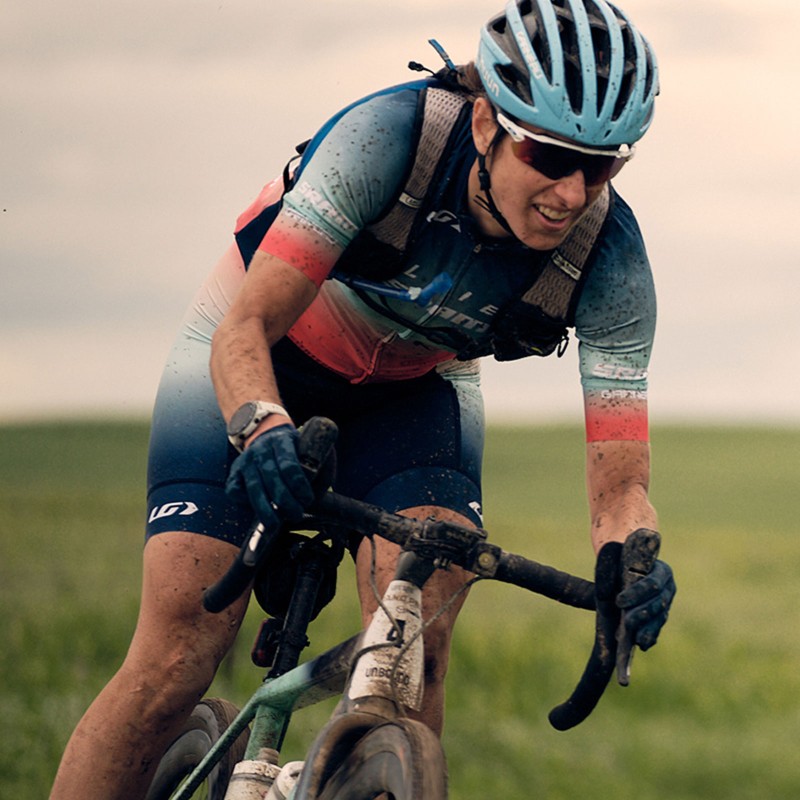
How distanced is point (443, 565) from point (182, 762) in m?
1.88

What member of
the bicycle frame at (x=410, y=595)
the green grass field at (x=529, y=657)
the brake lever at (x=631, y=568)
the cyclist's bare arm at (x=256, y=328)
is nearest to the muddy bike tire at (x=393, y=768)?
the bicycle frame at (x=410, y=595)

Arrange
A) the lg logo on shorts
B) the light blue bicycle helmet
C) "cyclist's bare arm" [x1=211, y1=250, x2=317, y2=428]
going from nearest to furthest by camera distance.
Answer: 1. "cyclist's bare arm" [x1=211, y1=250, x2=317, y2=428]
2. the light blue bicycle helmet
3. the lg logo on shorts

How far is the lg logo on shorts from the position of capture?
18.2ft

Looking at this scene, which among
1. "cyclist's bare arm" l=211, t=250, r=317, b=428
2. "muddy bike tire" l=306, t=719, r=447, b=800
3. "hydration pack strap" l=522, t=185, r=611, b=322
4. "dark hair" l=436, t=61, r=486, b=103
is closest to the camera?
"muddy bike tire" l=306, t=719, r=447, b=800

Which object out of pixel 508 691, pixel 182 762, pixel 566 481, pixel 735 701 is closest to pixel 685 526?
pixel 566 481

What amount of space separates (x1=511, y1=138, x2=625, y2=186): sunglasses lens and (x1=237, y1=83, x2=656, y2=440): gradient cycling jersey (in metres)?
0.31

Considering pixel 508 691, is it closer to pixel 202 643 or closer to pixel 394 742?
pixel 202 643

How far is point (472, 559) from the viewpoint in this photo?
4344 millimetres

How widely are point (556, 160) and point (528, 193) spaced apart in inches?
5.2

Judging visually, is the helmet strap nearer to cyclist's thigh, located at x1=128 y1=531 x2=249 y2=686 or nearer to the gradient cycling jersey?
the gradient cycling jersey

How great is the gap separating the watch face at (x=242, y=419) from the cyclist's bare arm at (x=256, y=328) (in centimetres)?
12

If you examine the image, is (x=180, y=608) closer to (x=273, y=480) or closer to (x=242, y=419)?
(x=242, y=419)

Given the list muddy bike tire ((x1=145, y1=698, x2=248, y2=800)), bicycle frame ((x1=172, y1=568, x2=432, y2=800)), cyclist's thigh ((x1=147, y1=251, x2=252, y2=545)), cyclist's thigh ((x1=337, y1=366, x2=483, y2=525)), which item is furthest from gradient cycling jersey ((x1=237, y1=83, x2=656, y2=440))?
muddy bike tire ((x1=145, y1=698, x2=248, y2=800))

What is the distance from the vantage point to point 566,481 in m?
32.3
